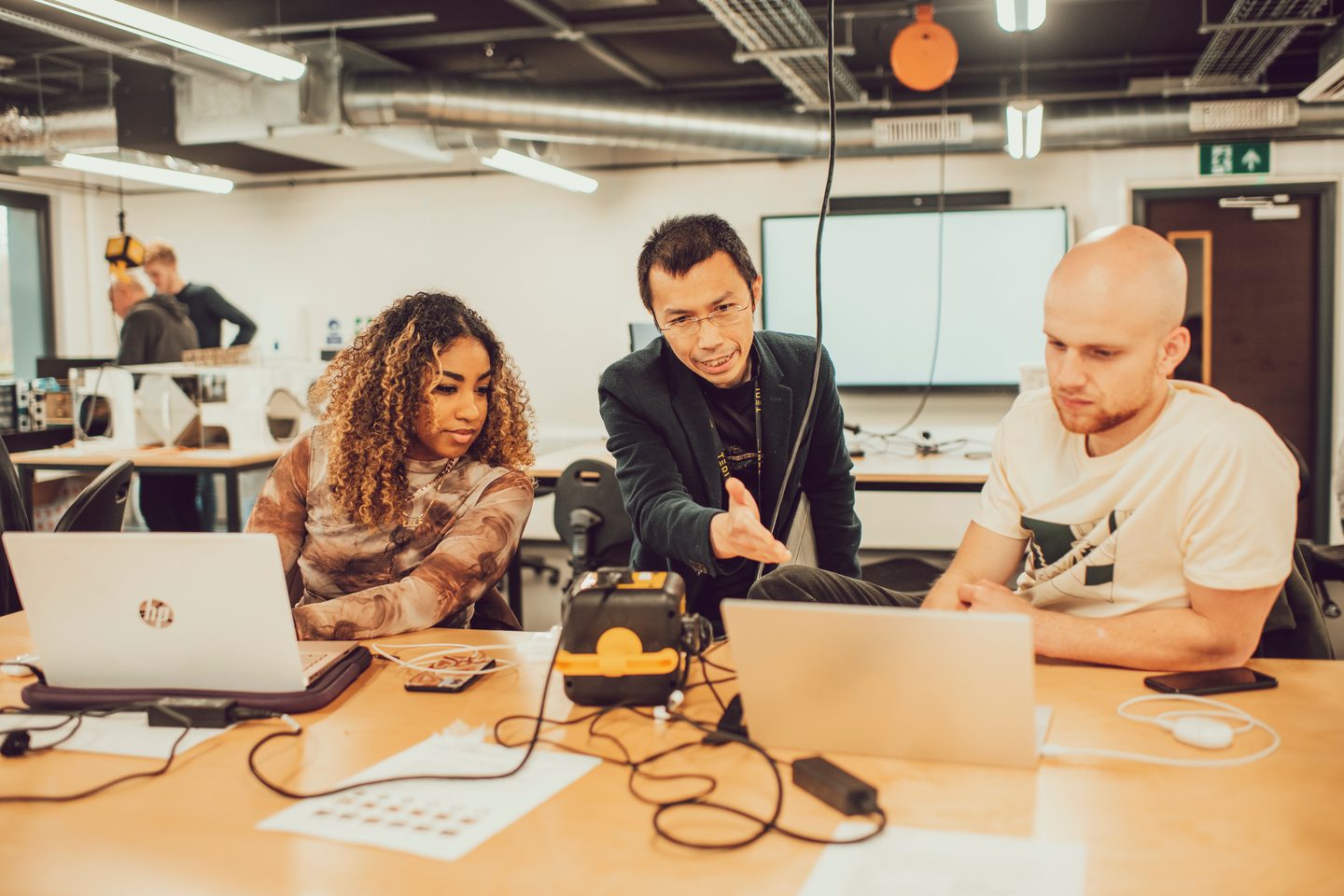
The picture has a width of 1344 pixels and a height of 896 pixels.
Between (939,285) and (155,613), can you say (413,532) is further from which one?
(939,285)

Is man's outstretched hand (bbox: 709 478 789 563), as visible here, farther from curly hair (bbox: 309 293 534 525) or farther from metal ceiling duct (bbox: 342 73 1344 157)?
metal ceiling duct (bbox: 342 73 1344 157)

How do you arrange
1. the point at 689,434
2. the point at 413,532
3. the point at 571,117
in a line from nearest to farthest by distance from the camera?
1. the point at 413,532
2. the point at 689,434
3. the point at 571,117

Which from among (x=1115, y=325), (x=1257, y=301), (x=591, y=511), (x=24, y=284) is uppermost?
(x=24, y=284)

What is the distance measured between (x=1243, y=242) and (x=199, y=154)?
6.55 meters

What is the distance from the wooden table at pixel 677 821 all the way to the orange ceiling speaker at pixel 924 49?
3.46m

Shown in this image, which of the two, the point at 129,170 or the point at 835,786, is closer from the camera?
the point at 835,786

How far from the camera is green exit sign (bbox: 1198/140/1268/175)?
6129 mm

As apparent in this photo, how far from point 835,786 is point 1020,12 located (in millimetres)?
2492

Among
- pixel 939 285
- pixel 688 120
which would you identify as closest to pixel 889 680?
pixel 688 120

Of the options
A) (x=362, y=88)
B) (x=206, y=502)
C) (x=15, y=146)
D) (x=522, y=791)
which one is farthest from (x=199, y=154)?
(x=522, y=791)

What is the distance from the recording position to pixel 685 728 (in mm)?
1280

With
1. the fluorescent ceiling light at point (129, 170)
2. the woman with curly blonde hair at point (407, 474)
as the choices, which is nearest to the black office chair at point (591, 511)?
the woman with curly blonde hair at point (407, 474)

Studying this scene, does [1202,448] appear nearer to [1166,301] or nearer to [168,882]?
[1166,301]

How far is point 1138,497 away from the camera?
153 centimetres
